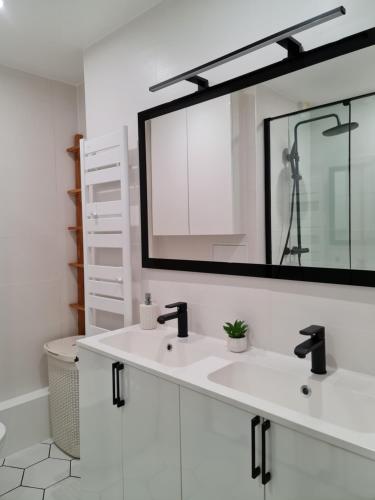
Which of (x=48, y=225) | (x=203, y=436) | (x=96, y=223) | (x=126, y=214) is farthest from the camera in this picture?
(x=48, y=225)

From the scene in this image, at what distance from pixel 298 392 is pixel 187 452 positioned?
411 mm

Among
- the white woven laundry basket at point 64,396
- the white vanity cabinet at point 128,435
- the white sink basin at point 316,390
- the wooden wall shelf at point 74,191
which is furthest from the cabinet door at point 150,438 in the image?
the wooden wall shelf at point 74,191

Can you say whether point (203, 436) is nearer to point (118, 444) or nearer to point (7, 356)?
point (118, 444)

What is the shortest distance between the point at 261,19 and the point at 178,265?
3.53 feet

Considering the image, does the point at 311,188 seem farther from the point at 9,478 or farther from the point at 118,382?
the point at 9,478

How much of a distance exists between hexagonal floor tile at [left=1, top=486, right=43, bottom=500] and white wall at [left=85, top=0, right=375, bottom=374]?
1.14 metres

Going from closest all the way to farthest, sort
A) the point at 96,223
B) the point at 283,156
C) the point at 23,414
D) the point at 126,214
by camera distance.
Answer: the point at 283,156, the point at 126,214, the point at 96,223, the point at 23,414

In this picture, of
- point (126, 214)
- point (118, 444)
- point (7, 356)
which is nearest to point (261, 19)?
point (126, 214)

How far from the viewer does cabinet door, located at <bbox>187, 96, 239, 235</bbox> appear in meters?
1.61

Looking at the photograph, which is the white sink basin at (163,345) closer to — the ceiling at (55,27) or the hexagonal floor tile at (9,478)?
the hexagonal floor tile at (9,478)

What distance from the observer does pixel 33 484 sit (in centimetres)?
207

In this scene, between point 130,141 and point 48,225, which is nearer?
point 130,141

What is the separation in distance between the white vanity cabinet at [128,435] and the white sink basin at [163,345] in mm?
208

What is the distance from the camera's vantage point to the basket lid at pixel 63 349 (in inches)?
89.8
